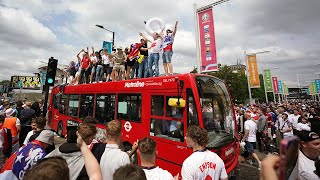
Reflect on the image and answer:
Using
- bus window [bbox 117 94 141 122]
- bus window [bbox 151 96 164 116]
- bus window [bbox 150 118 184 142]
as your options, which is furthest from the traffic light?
bus window [bbox 150 118 184 142]

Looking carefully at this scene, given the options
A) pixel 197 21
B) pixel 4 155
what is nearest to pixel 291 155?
pixel 4 155

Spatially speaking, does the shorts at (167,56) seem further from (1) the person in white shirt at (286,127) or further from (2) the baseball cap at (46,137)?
(1) the person in white shirt at (286,127)

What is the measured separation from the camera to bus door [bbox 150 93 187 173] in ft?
17.4

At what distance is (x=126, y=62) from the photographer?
1052 cm

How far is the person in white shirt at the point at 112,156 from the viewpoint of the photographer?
259cm

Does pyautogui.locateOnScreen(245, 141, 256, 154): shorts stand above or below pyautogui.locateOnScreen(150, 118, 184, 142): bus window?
below

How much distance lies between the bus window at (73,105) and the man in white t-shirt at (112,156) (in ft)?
27.1

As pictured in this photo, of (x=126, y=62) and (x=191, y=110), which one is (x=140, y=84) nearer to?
(x=191, y=110)

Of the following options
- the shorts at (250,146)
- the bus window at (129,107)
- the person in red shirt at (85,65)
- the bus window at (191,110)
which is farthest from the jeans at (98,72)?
the shorts at (250,146)

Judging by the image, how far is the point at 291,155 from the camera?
967 mm

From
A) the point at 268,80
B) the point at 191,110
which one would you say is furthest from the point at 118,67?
the point at 268,80

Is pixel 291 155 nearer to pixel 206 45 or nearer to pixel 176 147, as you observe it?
pixel 176 147

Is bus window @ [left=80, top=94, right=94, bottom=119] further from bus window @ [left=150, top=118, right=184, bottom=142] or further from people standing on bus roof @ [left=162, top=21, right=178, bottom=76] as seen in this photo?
bus window @ [left=150, top=118, right=184, bottom=142]

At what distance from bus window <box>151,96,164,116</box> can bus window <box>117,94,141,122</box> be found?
0.64 meters
